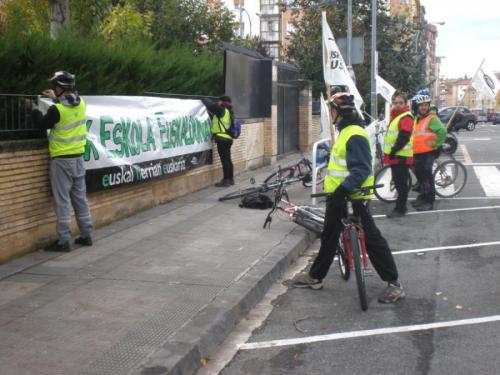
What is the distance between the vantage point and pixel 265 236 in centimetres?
876

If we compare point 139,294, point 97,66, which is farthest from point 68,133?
point 139,294

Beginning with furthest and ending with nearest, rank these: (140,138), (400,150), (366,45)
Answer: (366,45) → (400,150) → (140,138)

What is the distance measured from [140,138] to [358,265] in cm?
504

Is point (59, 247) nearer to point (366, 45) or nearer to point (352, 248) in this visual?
point (352, 248)

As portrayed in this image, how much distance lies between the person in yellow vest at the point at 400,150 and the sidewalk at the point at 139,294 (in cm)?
218

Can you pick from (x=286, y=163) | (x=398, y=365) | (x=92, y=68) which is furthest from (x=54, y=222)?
(x=286, y=163)

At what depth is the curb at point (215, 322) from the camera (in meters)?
4.50

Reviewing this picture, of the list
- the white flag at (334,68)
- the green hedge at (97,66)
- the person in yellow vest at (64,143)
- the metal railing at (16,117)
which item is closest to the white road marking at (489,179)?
the white flag at (334,68)

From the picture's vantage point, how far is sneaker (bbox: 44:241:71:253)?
25.1 feet

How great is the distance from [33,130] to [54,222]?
1088 mm

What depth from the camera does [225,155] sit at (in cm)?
1358

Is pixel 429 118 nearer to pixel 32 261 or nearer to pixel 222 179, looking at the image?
pixel 222 179

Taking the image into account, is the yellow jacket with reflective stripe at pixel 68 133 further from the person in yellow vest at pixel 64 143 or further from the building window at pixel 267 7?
the building window at pixel 267 7

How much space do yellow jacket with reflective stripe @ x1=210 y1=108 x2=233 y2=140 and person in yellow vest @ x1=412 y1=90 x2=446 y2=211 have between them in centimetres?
371
